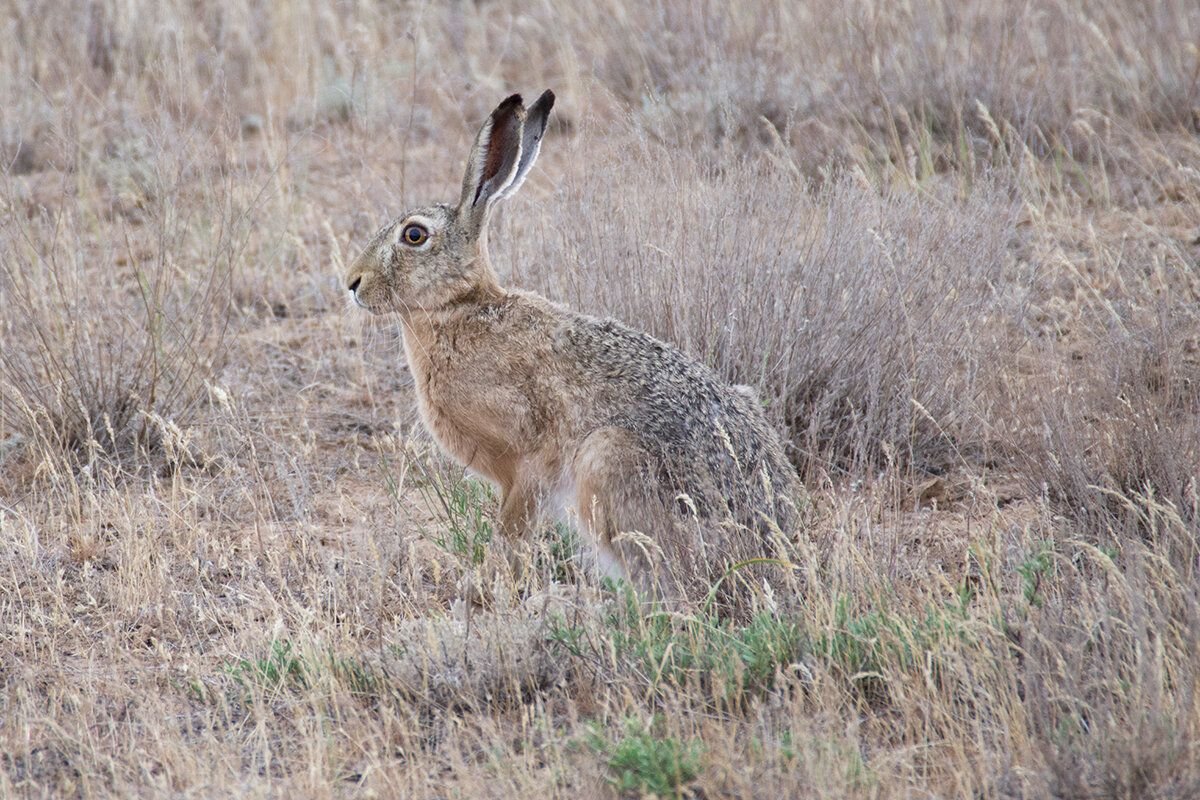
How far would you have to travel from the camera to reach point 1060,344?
6844 mm

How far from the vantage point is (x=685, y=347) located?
5.93m

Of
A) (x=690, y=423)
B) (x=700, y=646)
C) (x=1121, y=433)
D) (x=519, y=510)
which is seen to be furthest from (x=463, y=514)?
(x=1121, y=433)

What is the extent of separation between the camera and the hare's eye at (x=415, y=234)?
5.37 meters

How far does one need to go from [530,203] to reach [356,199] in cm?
185

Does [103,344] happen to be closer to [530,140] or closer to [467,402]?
[467,402]

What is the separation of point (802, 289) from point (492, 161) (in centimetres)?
146

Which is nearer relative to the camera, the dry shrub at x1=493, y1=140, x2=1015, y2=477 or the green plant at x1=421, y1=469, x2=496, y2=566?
the green plant at x1=421, y1=469, x2=496, y2=566

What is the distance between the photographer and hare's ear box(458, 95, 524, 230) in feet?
16.9

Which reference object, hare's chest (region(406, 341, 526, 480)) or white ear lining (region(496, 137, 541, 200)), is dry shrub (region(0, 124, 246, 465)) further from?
white ear lining (region(496, 137, 541, 200))

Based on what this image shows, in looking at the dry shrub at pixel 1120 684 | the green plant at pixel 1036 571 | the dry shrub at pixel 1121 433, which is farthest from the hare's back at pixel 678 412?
the dry shrub at pixel 1120 684

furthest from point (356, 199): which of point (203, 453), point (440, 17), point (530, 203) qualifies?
point (440, 17)

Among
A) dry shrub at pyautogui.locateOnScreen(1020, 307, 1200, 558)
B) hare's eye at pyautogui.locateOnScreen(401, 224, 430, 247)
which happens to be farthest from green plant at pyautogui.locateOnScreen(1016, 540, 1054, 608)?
hare's eye at pyautogui.locateOnScreen(401, 224, 430, 247)

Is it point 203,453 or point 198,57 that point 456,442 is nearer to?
point 203,453

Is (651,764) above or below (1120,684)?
below
